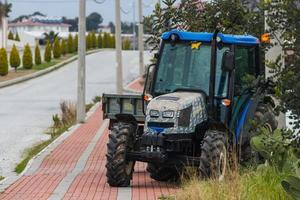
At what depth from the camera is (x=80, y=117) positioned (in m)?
24.0

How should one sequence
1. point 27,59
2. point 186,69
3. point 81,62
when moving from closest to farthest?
1. point 186,69
2. point 81,62
3. point 27,59

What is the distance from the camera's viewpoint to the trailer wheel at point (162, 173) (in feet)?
39.1

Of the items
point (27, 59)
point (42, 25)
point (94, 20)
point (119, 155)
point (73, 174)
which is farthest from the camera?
point (94, 20)

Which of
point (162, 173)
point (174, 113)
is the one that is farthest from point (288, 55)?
point (162, 173)

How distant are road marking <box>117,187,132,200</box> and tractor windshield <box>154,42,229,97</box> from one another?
156 cm

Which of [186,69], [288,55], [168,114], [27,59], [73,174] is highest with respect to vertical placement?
[288,55]

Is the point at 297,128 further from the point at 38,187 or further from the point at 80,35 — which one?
the point at 80,35

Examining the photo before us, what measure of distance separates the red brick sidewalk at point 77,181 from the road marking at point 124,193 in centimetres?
6

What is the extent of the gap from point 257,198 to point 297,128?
0.85 metres

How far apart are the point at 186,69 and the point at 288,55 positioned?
334 cm

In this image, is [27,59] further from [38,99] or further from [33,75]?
[38,99]

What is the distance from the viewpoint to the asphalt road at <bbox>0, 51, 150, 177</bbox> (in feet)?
64.5

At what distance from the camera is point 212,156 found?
1034 cm

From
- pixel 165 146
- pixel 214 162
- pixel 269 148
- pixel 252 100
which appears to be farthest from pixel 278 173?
pixel 252 100
